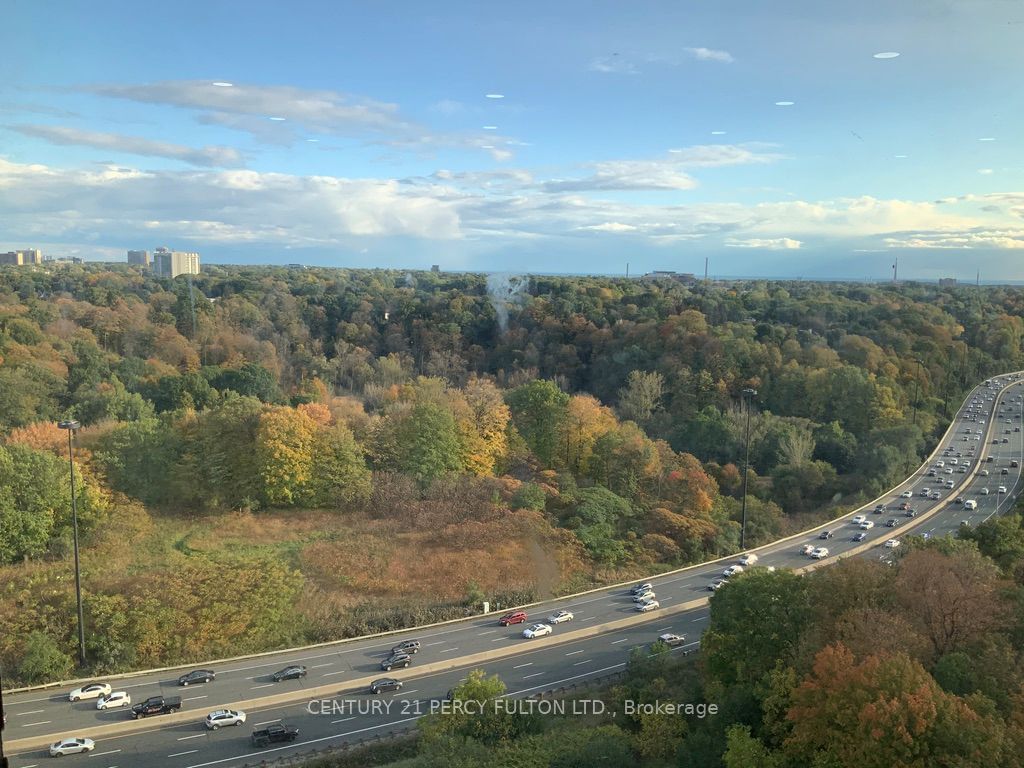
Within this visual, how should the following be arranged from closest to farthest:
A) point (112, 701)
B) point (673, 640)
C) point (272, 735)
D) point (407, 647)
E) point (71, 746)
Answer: point (71, 746) → point (272, 735) → point (112, 701) → point (407, 647) → point (673, 640)

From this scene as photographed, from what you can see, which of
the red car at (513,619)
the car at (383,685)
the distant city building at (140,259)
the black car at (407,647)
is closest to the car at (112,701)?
the car at (383,685)

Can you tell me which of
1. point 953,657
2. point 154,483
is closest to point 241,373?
point 154,483

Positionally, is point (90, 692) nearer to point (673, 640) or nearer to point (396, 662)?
point (396, 662)

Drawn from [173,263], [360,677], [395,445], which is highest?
[173,263]

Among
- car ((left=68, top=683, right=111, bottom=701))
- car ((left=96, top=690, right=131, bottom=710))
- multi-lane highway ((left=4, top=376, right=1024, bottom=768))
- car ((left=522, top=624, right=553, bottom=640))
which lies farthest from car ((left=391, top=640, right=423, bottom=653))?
car ((left=68, top=683, right=111, bottom=701))

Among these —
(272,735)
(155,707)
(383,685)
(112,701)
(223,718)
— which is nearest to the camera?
(272,735)

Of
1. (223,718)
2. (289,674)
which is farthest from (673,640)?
(223,718)

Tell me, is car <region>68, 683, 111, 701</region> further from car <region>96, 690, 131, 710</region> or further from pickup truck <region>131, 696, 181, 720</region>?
pickup truck <region>131, 696, 181, 720</region>
